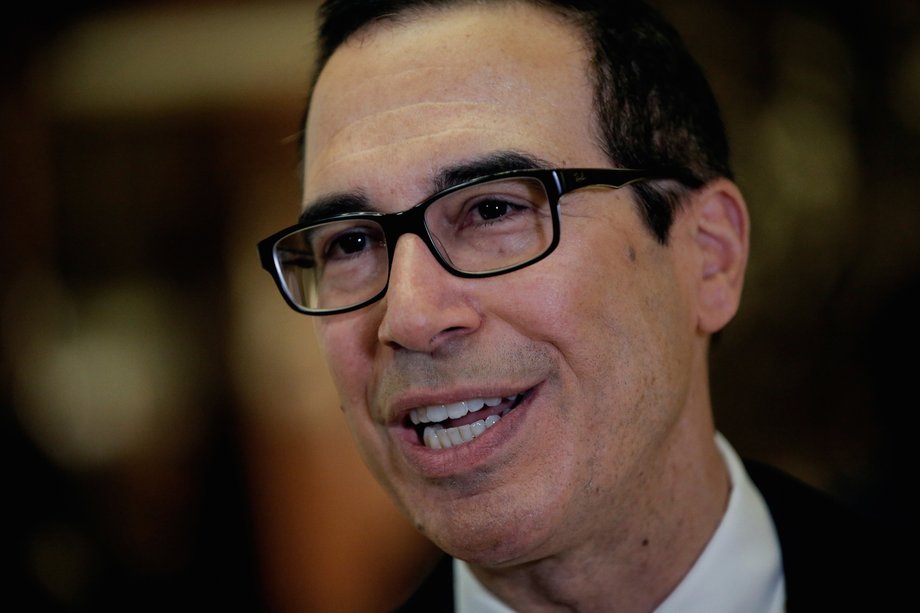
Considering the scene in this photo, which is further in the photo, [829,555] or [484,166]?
[829,555]

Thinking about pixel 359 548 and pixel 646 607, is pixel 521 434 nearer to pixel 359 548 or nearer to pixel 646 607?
pixel 646 607

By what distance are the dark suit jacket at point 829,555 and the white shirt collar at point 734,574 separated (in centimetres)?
2

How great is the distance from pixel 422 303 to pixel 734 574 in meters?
0.69

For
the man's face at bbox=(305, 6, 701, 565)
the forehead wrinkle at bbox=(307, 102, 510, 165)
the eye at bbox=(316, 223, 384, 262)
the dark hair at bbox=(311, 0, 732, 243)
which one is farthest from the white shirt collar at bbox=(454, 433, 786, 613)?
the forehead wrinkle at bbox=(307, 102, 510, 165)

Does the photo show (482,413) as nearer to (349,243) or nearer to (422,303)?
(422,303)

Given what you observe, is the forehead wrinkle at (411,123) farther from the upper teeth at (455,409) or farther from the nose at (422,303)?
the upper teeth at (455,409)

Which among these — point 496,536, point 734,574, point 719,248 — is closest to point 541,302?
point 496,536

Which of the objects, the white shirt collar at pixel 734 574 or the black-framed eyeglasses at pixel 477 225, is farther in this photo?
the white shirt collar at pixel 734 574

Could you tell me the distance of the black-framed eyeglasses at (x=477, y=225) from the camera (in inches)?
48.5

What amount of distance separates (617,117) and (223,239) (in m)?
4.17

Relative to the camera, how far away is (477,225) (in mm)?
1290

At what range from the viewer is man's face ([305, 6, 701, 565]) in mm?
1223

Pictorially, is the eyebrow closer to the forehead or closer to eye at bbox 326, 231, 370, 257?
the forehead

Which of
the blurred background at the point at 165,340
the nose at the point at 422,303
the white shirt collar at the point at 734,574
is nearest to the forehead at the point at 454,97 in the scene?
the nose at the point at 422,303
